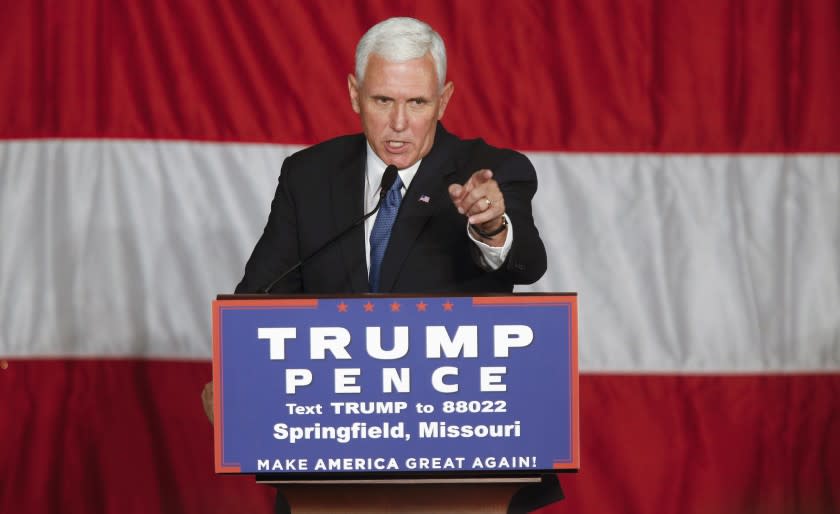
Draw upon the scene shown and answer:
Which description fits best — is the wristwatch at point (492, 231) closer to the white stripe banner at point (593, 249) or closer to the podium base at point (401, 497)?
the podium base at point (401, 497)

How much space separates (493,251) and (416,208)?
184mm

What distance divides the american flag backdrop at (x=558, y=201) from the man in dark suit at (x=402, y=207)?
0.95 m

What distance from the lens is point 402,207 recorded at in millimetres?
1604

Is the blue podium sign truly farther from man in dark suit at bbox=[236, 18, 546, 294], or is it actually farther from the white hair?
the white hair

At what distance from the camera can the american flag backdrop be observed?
260 centimetres

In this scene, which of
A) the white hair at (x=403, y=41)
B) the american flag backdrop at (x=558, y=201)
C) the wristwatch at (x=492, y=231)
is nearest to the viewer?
the wristwatch at (x=492, y=231)

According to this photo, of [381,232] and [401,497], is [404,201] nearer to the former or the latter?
[381,232]

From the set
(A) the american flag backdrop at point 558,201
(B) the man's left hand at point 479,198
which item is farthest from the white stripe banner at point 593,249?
(B) the man's left hand at point 479,198

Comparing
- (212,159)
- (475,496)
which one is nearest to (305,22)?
(212,159)

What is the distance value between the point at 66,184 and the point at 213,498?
82 cm

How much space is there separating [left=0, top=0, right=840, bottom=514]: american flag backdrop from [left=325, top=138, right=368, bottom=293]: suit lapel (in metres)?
0.94

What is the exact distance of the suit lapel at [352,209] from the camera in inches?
62.7

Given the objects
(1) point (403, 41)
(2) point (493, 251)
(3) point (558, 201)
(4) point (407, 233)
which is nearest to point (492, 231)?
(2) point (493, 251)

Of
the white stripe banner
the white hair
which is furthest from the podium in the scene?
the white stripe banner
